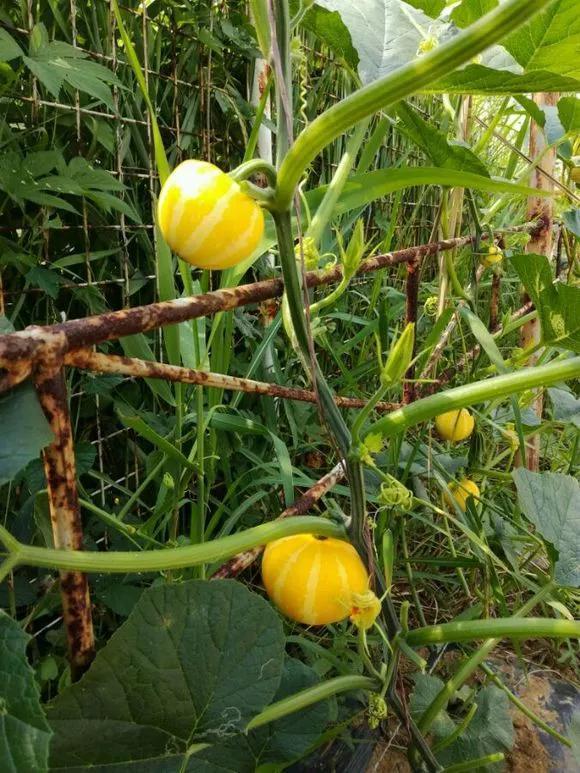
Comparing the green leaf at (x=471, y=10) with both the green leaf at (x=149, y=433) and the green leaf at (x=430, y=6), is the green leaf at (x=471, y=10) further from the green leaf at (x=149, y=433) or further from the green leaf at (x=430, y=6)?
the green leaf at (x=149, y=433)

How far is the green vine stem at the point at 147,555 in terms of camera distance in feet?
1.41

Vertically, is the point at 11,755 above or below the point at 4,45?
below

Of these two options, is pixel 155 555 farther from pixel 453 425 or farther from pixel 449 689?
pixel 453 425

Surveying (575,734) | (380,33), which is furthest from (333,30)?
(575,734)

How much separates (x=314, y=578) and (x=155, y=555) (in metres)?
0.17

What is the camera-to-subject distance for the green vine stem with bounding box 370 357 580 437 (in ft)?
1.92

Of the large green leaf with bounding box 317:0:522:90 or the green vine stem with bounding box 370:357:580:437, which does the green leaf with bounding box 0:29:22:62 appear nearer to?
the large green leaf with bounding box 317:0:522:90

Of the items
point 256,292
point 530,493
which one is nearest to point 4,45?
point 256,292

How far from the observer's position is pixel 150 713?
19.5 inches

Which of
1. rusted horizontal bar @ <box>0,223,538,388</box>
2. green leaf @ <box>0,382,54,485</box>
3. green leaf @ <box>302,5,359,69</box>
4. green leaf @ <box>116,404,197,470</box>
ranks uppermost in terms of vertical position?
green leaf @ <box>302,5,359,69</box>

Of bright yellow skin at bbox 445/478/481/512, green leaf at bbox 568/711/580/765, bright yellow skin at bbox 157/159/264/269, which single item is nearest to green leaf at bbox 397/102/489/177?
bright yellow skin at bbox 157/159/264/269

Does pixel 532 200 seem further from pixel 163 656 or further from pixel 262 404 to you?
pixel 163 656

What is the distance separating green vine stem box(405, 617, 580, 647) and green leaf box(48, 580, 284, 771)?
0.23 metres

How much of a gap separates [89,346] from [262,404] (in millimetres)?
888
